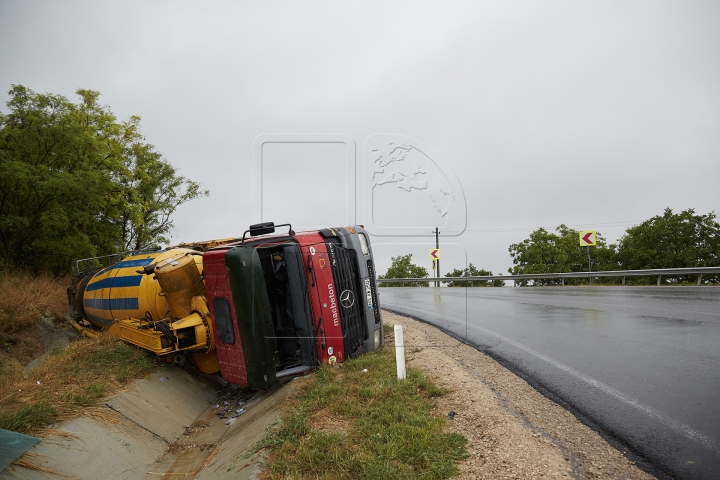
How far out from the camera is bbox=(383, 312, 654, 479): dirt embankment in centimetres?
376

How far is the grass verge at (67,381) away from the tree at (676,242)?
30751 millimetres

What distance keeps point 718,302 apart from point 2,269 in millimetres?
21517

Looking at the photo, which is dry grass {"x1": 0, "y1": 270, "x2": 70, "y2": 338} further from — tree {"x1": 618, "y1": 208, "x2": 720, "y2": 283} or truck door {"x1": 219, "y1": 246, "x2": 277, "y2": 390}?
tree {"x1": 618, "y1": 208, "x2": 720, "y2": 283}

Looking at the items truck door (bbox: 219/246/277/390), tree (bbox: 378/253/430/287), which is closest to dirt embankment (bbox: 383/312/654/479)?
truck door (bbox: 219/246/277/390)

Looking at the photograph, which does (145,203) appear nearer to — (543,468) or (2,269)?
(2,269)

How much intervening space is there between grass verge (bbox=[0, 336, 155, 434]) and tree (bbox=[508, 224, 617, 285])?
34.7 meters

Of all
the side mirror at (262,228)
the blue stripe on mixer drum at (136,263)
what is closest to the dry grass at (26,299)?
the blue stripe on mixer drum at (136,263)

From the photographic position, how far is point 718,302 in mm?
11336

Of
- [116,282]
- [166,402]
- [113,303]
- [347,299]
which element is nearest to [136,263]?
[116,282]

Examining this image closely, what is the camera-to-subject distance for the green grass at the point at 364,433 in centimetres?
405

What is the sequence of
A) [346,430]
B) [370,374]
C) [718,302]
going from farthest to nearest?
[718,302] < [370,374] < [346,430]

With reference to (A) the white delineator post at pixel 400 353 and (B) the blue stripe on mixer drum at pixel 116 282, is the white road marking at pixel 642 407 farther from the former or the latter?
(B) the blue stripe on mixer drum at pixel 116 282

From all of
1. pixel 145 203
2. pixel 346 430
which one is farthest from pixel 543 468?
pixel 145 203

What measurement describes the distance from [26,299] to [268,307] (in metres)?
11.2
